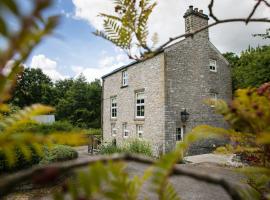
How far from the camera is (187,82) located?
16234 millimetres

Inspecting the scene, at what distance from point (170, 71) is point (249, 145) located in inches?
580

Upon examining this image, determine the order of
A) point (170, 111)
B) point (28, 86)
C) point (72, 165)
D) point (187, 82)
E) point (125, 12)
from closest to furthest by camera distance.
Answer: point (72, 165)
point (125, 12)
point (170, 111)
point (187, 82)
point (28, 86)

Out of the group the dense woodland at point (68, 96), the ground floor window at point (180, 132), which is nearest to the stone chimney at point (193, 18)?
the ground floor window at point (180, 132)

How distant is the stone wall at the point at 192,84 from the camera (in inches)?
604

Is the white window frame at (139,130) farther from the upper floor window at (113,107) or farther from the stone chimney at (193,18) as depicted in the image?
the stone chimney at (193,18)

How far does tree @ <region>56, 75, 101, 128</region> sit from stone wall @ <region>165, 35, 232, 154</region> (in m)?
26.5

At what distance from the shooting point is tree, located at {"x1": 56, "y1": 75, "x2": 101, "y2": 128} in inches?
1648

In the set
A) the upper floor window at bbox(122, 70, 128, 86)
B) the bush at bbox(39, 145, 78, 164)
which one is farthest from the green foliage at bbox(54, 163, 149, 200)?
the upper floor window at bbox(122, 70, 128, 86)

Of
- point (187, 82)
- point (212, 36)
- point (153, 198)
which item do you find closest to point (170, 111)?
point (187, 82)

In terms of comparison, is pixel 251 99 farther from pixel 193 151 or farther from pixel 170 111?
pixel 193 151

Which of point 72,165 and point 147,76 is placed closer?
point 72,165

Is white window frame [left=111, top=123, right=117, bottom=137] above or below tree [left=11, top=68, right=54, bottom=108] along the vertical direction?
below

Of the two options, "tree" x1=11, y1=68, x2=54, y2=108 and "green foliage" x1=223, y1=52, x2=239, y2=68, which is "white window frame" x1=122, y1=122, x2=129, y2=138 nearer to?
"green foliage" x1=223, y1=52, x2=239, y2=68

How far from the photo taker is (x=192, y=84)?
1648 cm
